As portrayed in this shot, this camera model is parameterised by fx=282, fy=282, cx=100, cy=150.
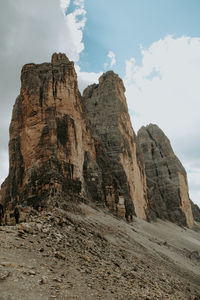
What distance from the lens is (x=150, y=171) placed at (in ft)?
211

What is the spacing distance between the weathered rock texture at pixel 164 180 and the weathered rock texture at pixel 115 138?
7576 millimetres

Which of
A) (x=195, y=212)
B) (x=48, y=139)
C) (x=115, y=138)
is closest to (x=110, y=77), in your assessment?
(x=115, y=138)

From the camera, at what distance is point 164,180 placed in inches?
2424

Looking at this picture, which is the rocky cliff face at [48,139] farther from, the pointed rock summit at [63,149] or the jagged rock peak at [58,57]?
the jagged rock peak at [58,57]

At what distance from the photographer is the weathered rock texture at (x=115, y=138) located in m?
35.2

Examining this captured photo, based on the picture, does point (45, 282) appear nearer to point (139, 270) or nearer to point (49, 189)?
point (139, 270)

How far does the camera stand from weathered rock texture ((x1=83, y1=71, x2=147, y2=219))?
115 ft

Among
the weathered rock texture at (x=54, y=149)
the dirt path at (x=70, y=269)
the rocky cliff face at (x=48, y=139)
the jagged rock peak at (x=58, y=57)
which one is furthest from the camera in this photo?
the jagged rock peak at (x=58, y=57)

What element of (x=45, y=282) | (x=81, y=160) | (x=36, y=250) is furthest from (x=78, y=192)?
(x=45, y=282)

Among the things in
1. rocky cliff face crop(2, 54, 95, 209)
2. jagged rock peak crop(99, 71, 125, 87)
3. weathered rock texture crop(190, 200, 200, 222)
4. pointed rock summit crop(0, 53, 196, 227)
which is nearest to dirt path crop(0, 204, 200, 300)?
pointed rock summit crop(0, 53, 196, 227)

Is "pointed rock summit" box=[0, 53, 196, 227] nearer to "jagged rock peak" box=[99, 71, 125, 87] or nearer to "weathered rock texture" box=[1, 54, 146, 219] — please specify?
"weathered rock texture" box=[1, 54, 146, 219]

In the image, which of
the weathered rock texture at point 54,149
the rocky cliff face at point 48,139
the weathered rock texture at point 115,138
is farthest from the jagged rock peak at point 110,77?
the rocky cliff face at point 48,139

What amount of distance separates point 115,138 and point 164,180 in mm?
25879

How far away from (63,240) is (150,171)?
54.4m
